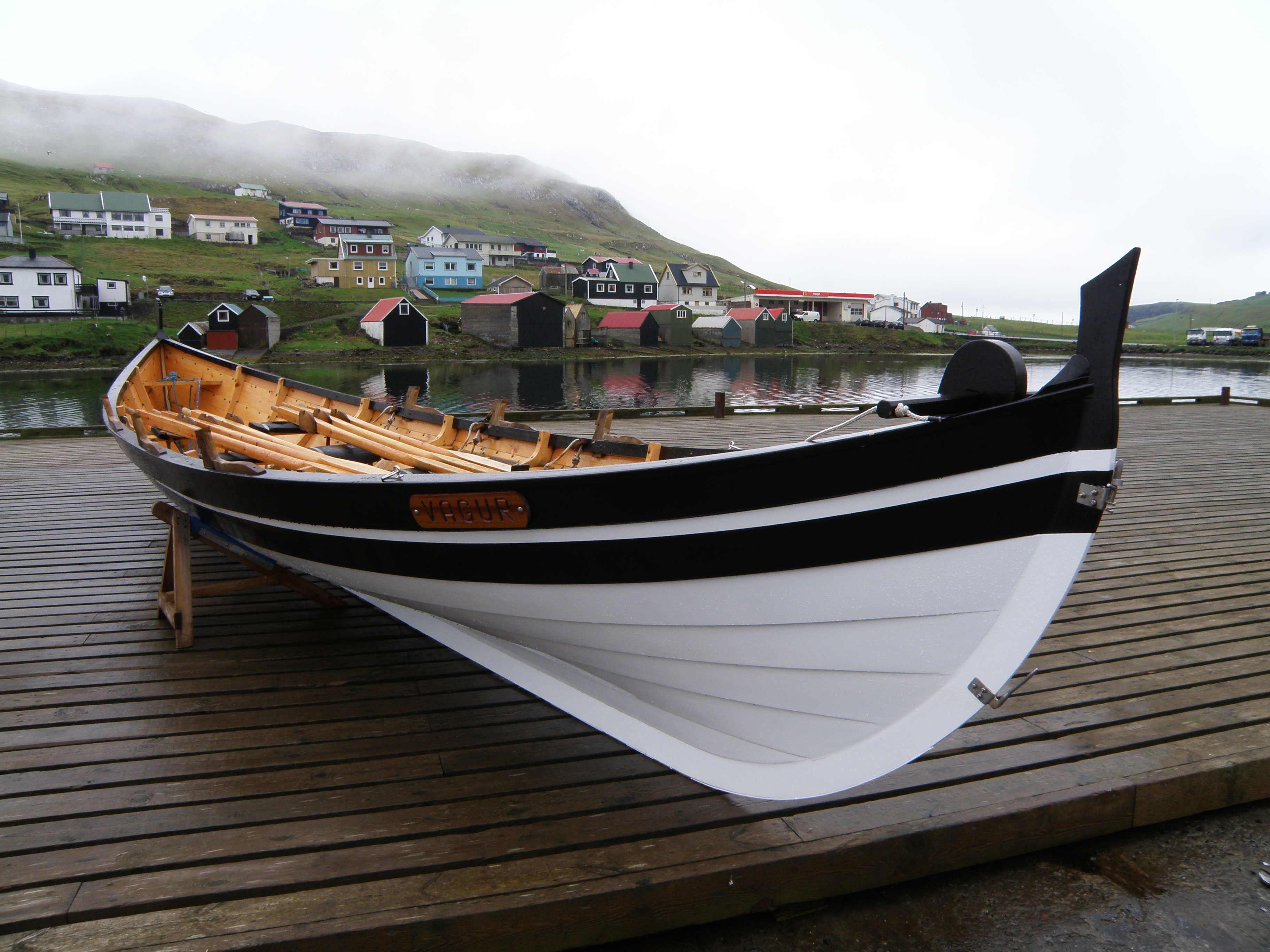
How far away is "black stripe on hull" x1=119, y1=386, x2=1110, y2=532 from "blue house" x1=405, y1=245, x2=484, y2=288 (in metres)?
79.1

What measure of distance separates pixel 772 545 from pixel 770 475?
0.79ft

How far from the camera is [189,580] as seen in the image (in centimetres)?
426

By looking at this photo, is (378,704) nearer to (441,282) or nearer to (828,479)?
(828,479)

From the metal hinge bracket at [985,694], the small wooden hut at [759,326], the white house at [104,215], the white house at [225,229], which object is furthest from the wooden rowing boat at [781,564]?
the white house at [225,229]

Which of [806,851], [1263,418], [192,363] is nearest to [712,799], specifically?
[806,851]

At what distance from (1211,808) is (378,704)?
146 inches

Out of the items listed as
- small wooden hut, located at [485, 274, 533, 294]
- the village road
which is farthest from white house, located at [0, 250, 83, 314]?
the village road

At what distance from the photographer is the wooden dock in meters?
2.40

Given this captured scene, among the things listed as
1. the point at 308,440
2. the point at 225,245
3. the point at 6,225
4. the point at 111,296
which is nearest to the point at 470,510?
the point at 308,440

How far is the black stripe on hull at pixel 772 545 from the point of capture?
2109mm

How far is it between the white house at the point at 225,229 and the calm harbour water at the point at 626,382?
5605cm

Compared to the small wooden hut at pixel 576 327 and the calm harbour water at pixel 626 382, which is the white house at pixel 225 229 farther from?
the calm harbour water at pixel 626 382

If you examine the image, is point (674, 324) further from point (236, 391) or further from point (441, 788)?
point (441, 788)

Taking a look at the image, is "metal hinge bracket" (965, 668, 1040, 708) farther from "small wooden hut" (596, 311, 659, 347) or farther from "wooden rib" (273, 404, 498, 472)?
"small wooden hut" (596, 311, 659, 347)
